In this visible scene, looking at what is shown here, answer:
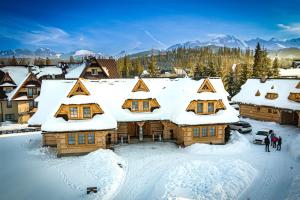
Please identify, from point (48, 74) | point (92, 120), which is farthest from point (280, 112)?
point (48, 74)

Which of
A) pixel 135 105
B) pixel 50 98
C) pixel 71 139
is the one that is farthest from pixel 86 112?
pixel 135 105

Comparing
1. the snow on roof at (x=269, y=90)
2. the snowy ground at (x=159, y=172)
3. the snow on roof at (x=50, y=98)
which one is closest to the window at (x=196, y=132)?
the snowy ground at (x=159, y=172)

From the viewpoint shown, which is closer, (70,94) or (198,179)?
(198,179)

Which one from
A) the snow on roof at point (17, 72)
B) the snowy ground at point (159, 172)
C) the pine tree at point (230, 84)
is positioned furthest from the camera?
the pine tree at point (230, 84)

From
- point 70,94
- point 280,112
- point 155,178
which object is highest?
point 70,94

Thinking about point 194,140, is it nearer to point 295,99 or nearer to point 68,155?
point 68,155

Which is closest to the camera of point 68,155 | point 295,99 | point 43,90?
point 68,155

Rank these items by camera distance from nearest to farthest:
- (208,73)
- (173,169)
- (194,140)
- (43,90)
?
(173,169), (194,140), (43,90), (208,73)

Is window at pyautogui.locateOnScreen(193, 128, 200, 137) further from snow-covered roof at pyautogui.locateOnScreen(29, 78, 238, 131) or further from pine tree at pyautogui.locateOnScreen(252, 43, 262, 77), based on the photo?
pine tree at pyautogui.locateOnScreen(252, 43, 262, 77)

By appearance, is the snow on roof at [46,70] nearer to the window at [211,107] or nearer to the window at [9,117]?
the window at [9,117]
